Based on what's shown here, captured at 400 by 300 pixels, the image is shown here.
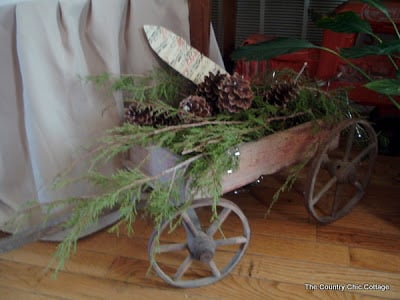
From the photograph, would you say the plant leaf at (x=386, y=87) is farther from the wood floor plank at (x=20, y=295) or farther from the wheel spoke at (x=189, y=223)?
the wood floor plank at (x=20, y=295)

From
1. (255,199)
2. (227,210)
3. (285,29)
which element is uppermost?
(285,29)

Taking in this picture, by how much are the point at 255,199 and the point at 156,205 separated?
1.72ft

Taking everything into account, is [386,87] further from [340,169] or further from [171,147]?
[171,147]

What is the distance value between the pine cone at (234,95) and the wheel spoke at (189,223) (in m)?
0.23

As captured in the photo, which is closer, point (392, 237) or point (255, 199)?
point (392, 237)

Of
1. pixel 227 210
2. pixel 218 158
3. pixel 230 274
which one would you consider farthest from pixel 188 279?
pixel 218 158

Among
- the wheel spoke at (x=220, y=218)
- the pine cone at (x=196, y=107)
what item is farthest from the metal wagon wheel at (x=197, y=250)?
the pine cone at (x=196, y=107)

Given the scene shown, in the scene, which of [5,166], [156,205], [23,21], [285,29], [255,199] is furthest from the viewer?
[285,29]

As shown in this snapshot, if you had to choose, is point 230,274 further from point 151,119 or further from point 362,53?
point 362,53

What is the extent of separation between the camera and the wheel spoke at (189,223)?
0.77 metres

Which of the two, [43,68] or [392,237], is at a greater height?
[43,68]

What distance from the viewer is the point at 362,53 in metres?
0.84

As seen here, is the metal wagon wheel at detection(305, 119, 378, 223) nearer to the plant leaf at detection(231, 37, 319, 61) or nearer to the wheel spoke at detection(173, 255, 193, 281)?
the plant leaf at detection(231, 37, 319, 61)

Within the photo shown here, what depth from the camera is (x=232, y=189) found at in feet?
2.65
